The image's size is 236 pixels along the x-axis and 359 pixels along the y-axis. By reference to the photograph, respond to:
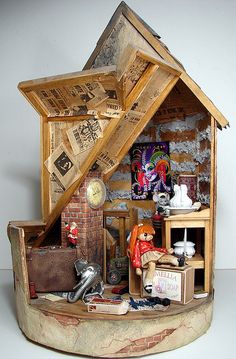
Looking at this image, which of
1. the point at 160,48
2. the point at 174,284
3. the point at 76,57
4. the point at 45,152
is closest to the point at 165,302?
the point at 174,284

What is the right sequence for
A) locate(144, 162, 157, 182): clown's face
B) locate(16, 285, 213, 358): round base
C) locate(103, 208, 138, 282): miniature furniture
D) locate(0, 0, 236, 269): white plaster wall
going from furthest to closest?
locate(0, 0, 236, 269): white plaster wall
locate(144, 162, 157, 182): clown's face
locate(103, 208, 138, 282): miniature furniture
locate(16, 285, 213, 358): round base

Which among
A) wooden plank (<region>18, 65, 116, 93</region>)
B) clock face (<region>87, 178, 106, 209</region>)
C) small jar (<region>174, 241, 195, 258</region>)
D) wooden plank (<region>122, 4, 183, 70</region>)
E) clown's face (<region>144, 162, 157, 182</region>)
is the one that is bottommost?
small jar (<region>174, 241, 195, 258</region>)

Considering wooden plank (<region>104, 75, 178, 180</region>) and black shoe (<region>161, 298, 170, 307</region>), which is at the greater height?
wooden plank (<region>104, 75, 178, 180</region>)

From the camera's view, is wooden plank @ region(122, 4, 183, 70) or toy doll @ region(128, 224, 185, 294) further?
wooden plank @ region(122, 4, 183, 70)

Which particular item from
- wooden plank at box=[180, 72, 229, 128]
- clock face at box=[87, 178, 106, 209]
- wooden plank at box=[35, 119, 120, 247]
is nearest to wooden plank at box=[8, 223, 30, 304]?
wooden plank at box=[35, 119, 120, 247]

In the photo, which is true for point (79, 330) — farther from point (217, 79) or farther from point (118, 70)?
point (217, 79)

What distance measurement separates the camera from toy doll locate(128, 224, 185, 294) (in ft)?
7.94

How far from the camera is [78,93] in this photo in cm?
237

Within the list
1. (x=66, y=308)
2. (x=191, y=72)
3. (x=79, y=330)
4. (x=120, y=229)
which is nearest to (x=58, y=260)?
(x=66, y=308)

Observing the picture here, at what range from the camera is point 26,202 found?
3762 millimetres

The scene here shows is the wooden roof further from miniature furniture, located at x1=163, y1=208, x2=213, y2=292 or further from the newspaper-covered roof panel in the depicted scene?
miniature furniture, located at x1=163, y1=208, x2=213, y2=292

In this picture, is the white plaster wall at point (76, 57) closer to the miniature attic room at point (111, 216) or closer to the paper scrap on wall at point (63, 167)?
the miniature attic room at point (111, 216)

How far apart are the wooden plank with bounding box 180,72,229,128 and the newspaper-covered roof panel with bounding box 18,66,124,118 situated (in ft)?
1.47

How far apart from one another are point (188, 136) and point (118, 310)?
1.41 meters
